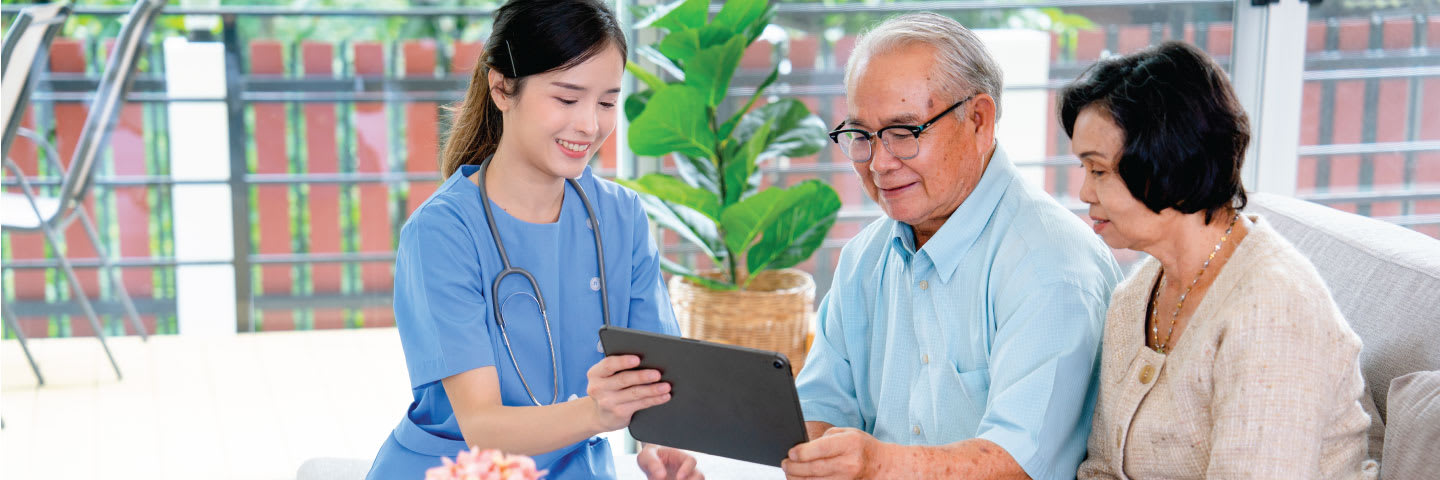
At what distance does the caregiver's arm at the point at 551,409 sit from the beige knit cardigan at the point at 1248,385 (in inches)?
22.3

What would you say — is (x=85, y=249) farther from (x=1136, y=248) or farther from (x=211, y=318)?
(x=1136, y=248)

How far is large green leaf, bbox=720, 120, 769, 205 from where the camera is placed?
2.80 meters

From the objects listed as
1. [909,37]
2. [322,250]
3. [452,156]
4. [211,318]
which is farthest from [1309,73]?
[211,318]

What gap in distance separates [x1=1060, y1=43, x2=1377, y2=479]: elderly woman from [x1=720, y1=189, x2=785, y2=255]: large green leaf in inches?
53.1

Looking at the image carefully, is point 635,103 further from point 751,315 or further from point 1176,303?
point 1176,303

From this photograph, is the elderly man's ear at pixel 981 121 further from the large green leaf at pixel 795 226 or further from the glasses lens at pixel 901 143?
the large green leaf at pixel 795 226

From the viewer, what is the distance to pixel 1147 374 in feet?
4.51

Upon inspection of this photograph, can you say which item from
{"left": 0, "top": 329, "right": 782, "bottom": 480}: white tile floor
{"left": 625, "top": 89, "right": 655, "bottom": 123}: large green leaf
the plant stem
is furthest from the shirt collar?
{"left": 0, "top": 329, "right": 782, "bottom": 480}: white tile floor

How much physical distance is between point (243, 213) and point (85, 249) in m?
0.40

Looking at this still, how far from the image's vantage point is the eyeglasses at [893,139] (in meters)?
1.55

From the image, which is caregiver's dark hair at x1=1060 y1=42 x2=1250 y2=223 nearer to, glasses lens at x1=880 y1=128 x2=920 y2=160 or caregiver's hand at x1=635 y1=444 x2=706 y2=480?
glasses lens at x1=880 y1=128 x2=920 y2=160

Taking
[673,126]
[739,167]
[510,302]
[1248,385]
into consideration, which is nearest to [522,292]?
[510,302]

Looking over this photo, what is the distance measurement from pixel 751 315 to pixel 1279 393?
1.73 metres

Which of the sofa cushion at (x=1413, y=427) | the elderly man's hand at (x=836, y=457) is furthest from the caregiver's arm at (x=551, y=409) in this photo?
the sofa cushion at (x=1413, y=427)
